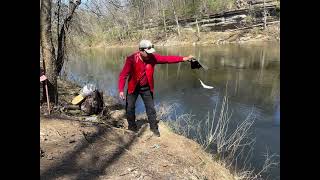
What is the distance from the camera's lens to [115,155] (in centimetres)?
644

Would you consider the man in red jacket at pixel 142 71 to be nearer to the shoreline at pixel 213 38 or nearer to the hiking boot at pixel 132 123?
the hiking boot at pixel 132 123

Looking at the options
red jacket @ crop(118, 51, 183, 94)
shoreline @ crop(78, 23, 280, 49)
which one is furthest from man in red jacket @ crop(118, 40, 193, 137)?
shoreline @ crop(78, 23, 280, 49)

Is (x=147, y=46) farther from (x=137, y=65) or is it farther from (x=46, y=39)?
(x=46, y=39)

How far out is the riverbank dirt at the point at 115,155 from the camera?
5.68 metres

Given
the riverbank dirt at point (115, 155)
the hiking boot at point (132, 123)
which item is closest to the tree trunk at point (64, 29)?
the riverbank dirt at point (115, 155)

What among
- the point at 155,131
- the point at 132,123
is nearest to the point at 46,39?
the point at 132,123

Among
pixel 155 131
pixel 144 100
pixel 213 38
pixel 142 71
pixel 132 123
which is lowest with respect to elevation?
pixel 155 131

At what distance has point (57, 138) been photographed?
671 cm

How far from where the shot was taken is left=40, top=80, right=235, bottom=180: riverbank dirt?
223 inches
